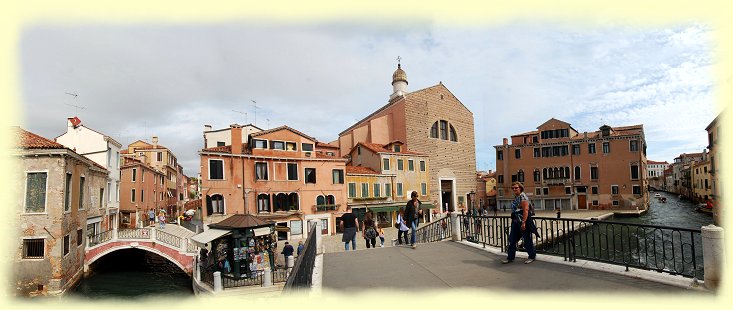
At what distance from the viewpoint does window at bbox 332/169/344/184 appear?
95.5ft

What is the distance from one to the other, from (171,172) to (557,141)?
166 ft

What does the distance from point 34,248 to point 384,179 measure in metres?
23.4

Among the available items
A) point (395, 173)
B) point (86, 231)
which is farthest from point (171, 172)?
point (395, 173)

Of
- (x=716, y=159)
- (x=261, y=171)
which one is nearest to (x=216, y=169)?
(x=261, y=171)

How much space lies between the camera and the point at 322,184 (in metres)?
28.4

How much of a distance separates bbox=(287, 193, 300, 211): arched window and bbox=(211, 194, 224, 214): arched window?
487cm

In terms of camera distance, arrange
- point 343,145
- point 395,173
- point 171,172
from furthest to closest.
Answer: point 171,172 < point 343,145 < point 395,173

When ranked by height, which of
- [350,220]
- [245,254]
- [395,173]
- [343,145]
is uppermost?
[343,145]

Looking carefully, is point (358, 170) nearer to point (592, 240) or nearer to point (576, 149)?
point (592, 240)

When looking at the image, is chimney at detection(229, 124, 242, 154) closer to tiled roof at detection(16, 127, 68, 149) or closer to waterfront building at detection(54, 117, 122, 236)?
waterfront building at detection(54, 117, 122, 236)

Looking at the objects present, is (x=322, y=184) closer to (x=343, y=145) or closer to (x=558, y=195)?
(x=343, y=145)

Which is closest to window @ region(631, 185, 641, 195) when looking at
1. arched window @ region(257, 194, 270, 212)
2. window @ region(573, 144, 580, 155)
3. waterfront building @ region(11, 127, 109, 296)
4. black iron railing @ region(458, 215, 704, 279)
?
window @ region(573, 144, 580, 155)

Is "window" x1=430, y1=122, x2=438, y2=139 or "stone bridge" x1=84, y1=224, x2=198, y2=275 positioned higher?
"window" x1=430, y1=122, x2=438, y2=139

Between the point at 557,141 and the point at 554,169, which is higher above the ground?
the point at 557,141
